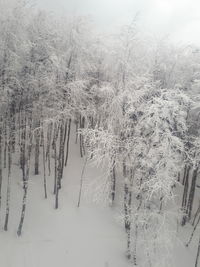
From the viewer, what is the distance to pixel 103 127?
15.1 meters

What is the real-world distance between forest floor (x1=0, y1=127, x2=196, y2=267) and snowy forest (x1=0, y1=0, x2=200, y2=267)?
58 mm

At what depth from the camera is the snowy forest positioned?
12867 mm

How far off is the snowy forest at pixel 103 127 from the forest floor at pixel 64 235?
58 millimetres

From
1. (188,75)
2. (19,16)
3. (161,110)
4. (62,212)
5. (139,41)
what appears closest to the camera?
(161,110)

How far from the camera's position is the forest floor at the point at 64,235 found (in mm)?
14406

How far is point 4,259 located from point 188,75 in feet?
49.6

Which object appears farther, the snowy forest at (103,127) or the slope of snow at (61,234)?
the slope of snow at (61,234)

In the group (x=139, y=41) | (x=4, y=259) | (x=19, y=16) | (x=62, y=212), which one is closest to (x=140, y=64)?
(x=139, y=41)

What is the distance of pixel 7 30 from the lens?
12688 millimetres

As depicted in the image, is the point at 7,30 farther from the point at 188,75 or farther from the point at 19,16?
the point at 188,75

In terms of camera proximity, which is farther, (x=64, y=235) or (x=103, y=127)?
(x=64, y=235)

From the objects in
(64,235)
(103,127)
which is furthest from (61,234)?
(103,127)

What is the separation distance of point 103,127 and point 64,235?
256 inches

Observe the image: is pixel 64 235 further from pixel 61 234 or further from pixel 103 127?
pixel 103 127
